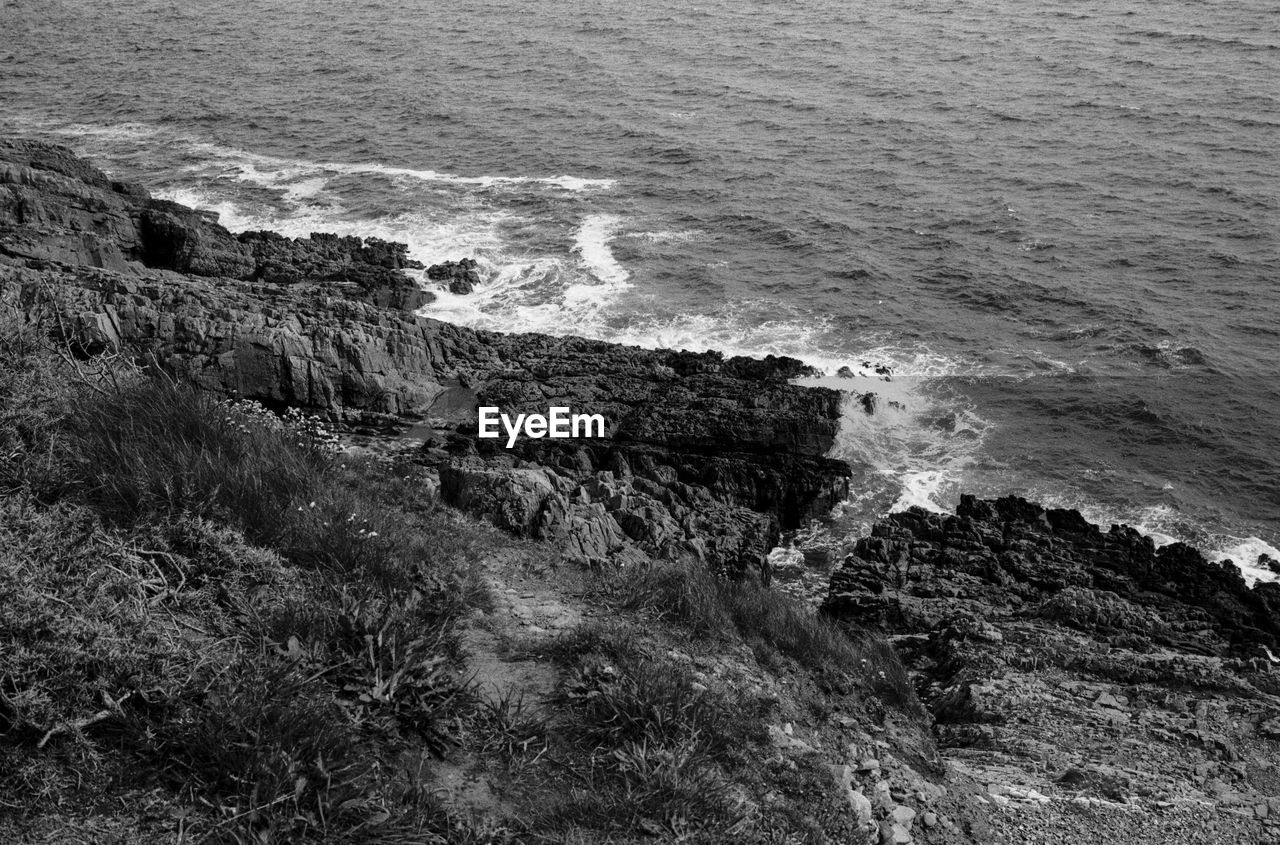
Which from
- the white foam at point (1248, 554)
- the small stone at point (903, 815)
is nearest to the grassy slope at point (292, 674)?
the small stone at point (903, 815)

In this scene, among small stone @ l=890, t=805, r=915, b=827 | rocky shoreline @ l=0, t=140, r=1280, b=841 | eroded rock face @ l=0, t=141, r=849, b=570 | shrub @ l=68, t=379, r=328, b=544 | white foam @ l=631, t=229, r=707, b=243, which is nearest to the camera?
shrub @ l=68, t=379, r=328, b=544

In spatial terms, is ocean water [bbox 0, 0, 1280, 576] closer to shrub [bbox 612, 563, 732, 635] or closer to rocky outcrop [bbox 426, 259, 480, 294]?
rocky outcrop [bbox 426, 259, 480, 294]

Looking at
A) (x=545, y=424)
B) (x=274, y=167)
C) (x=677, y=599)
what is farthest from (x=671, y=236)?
(x=677, y=599)

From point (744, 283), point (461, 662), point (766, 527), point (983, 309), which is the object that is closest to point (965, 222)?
point (983, 309)

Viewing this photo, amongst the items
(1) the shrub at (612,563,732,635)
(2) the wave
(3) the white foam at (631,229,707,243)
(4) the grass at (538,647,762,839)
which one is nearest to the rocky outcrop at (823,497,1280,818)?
(1) the shrub at (612,563,732,635)

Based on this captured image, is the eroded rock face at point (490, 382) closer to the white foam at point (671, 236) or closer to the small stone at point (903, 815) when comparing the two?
the small stone at point (903, 815)

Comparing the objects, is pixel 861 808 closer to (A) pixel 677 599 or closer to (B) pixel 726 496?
(A) pixel 677 599
